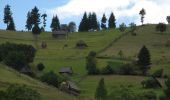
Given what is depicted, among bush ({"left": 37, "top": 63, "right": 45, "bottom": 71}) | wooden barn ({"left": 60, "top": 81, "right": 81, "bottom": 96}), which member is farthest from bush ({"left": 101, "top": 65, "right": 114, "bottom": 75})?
wooden barn ({"left": 60, "top": 81, "right": 81, "bottom": 96})

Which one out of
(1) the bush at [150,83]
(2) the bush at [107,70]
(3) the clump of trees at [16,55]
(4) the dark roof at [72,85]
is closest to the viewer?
(4) the dark roof at [72,85]

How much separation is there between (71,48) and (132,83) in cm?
5586

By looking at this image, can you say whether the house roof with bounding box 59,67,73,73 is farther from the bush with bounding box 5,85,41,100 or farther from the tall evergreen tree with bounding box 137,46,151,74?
the bush with bounding box 5,85,41,100

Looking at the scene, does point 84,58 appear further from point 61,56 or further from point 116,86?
point 116,86

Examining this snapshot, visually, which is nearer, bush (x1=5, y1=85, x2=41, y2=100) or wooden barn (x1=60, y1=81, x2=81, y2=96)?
bush (x1=5, y1=85, x2=41, y2=100)

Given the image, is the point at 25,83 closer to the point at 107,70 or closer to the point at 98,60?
the point at 107,70

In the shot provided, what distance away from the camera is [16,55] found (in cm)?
15012

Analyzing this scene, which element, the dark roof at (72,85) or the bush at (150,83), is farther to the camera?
the bush at (150,83)

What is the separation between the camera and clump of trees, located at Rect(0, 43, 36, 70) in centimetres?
14950

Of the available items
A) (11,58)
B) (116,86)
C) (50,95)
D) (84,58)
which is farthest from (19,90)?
(84,58)

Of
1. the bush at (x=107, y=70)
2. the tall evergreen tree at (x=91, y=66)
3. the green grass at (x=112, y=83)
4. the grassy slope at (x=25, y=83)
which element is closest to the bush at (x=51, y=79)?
the green grass at (x=112, y=83)

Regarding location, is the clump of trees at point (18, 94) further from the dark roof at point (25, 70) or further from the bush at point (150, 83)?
the dark roof at point (25, 70)

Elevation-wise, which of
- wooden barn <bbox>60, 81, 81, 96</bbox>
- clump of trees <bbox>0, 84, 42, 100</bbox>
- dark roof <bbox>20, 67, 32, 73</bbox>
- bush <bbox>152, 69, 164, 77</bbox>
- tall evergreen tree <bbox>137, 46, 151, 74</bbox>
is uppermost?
clump of trees <bbox>0, 84, 42, 100</bbox>

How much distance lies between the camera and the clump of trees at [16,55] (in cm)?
14950
